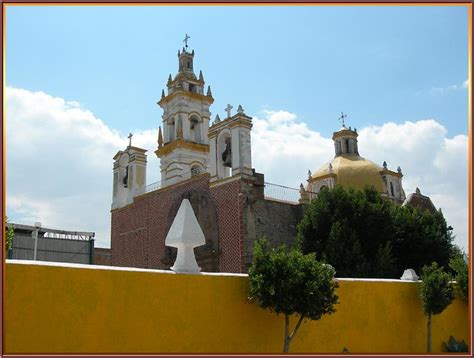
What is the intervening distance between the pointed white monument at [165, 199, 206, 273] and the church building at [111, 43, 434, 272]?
477 inches

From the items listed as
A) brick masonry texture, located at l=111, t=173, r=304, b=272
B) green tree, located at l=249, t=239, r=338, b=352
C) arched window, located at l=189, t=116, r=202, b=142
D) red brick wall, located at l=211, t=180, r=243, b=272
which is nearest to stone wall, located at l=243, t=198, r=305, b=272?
brick masonry texture, located at l=111, t=173, r=304, b=272

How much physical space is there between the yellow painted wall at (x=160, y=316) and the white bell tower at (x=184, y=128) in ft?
65.2

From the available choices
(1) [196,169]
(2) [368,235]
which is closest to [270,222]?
(2) [368,235]

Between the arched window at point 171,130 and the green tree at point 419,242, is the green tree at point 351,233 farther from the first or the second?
the arched window at point 171,130

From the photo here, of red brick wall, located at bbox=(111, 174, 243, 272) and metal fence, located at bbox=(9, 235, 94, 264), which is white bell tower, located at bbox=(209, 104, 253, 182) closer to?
red brick wall, located at bbox=(111, 174, 243, 272)

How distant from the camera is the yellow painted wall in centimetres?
595

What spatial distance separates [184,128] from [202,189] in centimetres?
849

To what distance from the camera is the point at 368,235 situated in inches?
796

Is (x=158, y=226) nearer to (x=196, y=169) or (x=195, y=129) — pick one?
(x=196, y=169)

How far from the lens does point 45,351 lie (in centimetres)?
593

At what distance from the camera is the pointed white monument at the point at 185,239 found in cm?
739

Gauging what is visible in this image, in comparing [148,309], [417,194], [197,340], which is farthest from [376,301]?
[417,194]

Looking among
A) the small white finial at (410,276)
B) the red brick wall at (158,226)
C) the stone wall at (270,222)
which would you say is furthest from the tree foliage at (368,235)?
the small white finial at (410,276)

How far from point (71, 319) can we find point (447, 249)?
59.4 feet
